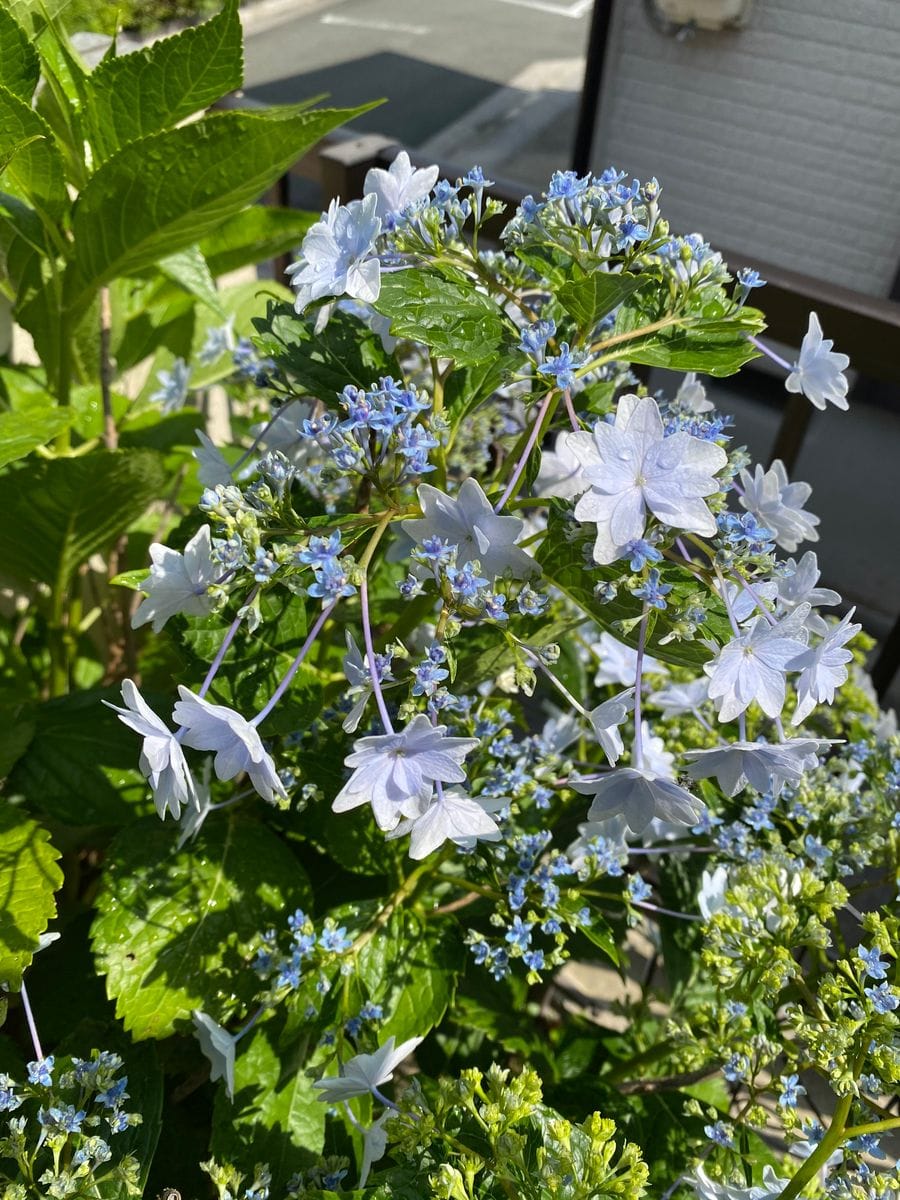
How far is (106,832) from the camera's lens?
117 cm

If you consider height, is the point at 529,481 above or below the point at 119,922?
above

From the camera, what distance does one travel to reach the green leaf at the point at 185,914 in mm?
822

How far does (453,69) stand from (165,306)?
8038 mm

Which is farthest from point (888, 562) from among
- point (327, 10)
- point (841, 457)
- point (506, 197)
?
point (327, 10)

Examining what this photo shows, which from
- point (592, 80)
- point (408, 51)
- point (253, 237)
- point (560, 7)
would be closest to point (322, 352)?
point (253, 237)

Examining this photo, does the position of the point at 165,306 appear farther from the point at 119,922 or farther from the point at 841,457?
the point at 841,457

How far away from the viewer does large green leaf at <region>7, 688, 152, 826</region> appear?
94 cm

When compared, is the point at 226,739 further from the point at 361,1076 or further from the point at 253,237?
the point at 253,237

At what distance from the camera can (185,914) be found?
867 millimetres

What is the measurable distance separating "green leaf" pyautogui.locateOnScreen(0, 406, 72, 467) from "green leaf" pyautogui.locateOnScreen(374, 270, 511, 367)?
349mm

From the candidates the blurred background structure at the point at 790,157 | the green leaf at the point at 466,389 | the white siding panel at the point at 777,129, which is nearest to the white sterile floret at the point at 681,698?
the green leaf at the point at 466,389

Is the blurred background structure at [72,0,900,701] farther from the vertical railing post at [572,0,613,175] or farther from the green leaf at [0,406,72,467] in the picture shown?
the green leaf at [0,406,72,467]

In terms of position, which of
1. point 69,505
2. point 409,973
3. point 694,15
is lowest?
point 409,973

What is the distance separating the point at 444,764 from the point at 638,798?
153 mm
